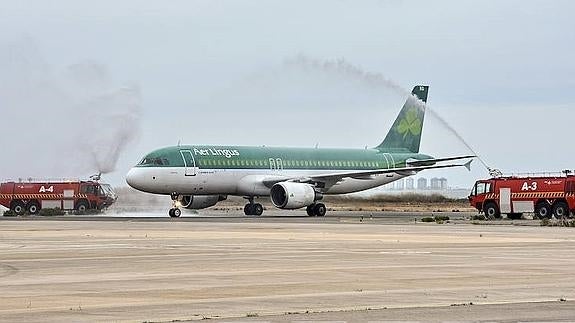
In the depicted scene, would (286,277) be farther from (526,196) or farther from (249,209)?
(249,209)

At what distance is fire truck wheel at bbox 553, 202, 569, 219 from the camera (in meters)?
67.2

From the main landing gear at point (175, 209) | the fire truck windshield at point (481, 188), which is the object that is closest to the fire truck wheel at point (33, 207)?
the main landing gear at point (175, 209)

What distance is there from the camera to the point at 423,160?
277 ft

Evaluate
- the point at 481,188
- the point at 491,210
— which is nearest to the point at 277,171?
the point at 481,188

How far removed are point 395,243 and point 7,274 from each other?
15214 mm

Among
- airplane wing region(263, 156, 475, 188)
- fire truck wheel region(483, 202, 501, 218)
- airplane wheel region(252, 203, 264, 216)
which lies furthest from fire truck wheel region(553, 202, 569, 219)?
airplane wheel region(252, 203, 264, 216)

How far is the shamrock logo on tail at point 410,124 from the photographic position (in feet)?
285

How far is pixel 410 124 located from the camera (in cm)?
8738

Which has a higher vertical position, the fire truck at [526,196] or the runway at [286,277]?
the fire truck at [526,196]

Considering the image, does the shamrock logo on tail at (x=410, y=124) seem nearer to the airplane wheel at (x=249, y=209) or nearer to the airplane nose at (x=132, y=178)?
the airplane wheel at (x=249, y=209)

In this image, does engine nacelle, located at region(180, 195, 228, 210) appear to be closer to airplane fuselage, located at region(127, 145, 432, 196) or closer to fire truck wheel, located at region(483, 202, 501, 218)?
airplane fuselage, located at region(127, 145, 432, 196)

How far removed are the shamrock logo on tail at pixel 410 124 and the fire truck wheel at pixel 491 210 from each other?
15887 mm

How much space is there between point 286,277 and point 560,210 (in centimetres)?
4610

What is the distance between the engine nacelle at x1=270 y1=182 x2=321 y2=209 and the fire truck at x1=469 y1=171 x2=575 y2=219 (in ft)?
33.1
